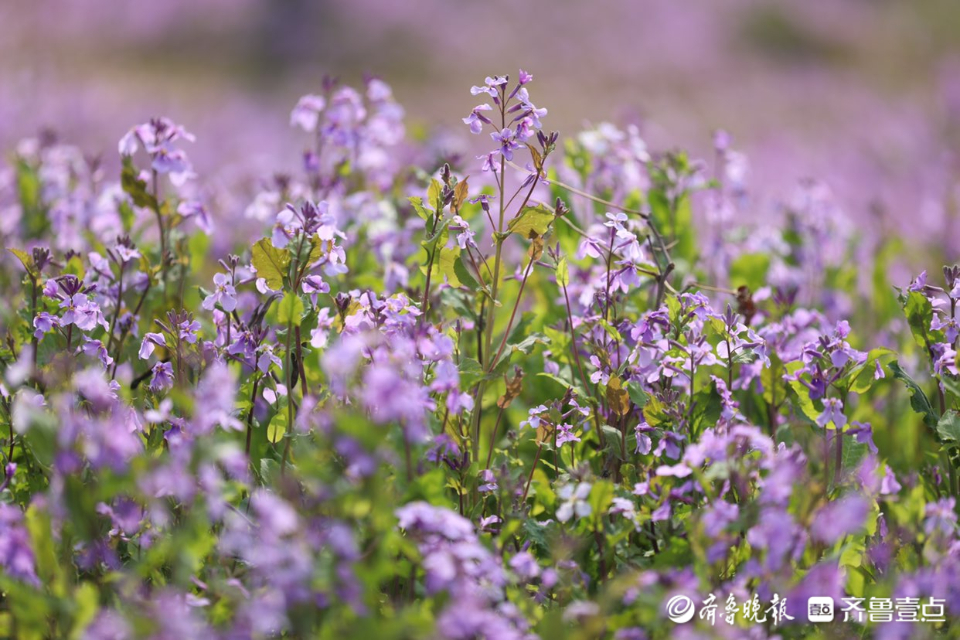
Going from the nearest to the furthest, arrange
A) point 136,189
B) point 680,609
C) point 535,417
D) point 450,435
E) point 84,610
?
point 84,610
point 680,609
point 450,435
point 535,417
point 136,189

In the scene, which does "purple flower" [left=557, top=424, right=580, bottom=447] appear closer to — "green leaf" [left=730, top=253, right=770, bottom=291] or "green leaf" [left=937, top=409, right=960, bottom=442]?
"green leaf" [left=937, top=409, right=960, bottom=442]

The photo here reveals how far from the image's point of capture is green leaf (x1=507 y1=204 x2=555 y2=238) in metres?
2.35

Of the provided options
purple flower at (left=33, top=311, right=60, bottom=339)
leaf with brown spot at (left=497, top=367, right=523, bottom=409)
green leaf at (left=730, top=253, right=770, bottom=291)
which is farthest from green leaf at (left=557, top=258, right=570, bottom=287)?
green leaf at (left=730, top=253, right=770, bottom=291)

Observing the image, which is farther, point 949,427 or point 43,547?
point 949,427

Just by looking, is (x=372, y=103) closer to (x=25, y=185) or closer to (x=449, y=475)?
(x=25, y=185)

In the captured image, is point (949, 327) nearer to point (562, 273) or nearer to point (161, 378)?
point (562, 273)

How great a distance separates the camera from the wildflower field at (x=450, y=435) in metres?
1.63

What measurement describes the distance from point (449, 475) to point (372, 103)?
76.5 inches

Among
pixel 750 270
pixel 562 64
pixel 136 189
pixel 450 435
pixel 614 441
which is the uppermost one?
pixel 562 64

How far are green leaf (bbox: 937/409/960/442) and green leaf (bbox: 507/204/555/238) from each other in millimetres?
1185

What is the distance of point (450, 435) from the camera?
220 cm

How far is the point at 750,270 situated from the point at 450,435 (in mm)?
2115

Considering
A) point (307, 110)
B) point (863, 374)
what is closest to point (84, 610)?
point (863, 374)

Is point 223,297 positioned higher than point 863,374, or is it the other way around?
point 863,374
